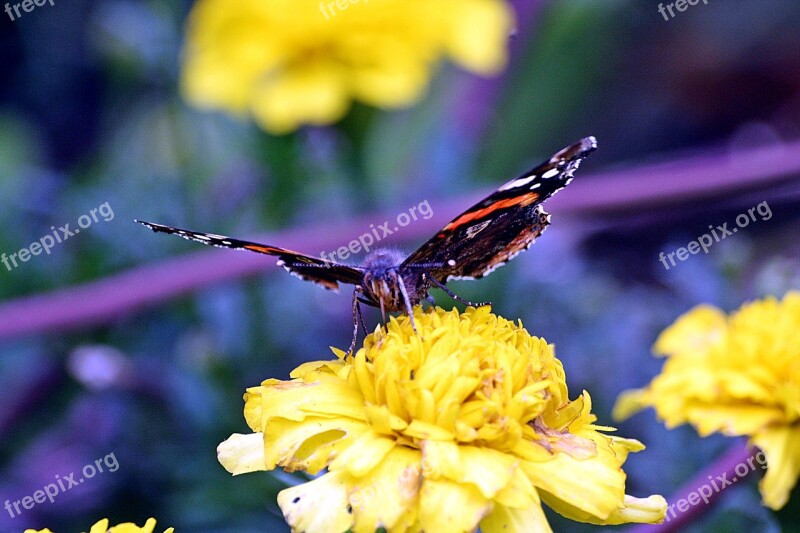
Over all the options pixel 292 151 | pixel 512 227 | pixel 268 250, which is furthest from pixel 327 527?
pixel 292 151

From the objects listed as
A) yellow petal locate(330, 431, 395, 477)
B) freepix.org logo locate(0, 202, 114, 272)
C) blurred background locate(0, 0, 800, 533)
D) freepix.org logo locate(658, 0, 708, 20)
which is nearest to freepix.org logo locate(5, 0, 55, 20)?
blurred background locate(0, 0, 800, 533)

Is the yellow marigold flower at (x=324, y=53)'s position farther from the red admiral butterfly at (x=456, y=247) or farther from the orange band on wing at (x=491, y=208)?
the orange band on wing at (x=491, y=208)

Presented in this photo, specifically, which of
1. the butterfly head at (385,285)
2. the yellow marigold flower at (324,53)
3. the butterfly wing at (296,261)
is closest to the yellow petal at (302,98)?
the yellow marigold flower at (324,53)

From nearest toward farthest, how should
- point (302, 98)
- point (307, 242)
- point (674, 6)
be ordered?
point (307, 242) < point (302, 98) < point (674, 6)

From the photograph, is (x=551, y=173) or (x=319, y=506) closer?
(x=319, y=506)

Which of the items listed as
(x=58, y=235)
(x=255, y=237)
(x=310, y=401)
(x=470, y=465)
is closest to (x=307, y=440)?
(x=310, y=401)

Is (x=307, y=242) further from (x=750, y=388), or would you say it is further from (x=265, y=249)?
(x=750, y=388)
